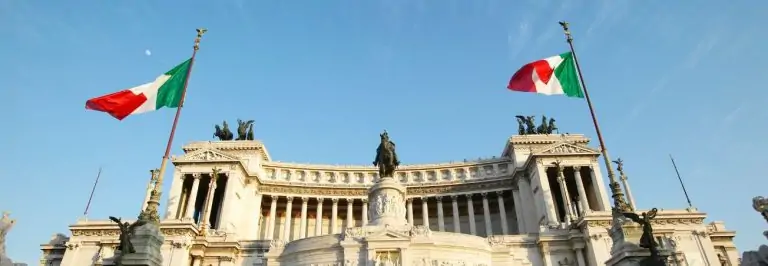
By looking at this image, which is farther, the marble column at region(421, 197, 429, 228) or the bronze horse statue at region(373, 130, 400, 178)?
the marble column at region(421, 197, 429, 228)

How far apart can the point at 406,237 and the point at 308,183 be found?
36594 millimetres

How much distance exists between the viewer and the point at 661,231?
43.3 m

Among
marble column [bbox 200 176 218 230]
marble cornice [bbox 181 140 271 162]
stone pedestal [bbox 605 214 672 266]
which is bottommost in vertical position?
→ stone pedestal [bbox 605 214 672 266]

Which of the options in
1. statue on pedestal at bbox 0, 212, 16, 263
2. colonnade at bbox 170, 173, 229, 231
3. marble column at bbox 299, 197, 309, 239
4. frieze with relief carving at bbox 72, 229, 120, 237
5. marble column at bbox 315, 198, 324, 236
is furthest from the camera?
marble column at bbox 299, 197, 309, 239

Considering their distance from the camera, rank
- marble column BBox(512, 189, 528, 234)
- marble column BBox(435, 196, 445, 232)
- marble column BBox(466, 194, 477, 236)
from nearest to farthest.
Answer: marble column BBox(512, 189, 528, 234) < marble column BBox(466, 194, 477, 236) < marble column BBox(435, 196, 445, 232)

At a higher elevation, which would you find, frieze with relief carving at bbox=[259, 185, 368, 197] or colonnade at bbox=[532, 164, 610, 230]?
frieze with relief carving at bbox=[259, 185, 368, 197]

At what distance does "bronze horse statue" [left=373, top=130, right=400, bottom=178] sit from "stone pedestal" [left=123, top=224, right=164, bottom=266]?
59.3ft

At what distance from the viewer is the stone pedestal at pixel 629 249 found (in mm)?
17078

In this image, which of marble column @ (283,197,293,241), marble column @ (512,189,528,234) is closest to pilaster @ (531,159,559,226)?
marble column @ (512,189,528,234)

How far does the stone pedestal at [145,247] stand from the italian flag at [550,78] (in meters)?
19.6

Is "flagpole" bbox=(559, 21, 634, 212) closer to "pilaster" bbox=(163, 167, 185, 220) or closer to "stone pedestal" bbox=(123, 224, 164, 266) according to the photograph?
"stone pedestal" bbox=(123, 224, 164, 266)

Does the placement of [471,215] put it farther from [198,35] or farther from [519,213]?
[198,35]

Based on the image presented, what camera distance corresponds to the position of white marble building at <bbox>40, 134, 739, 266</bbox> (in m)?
31.8

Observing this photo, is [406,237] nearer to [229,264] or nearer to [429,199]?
[229,264]
